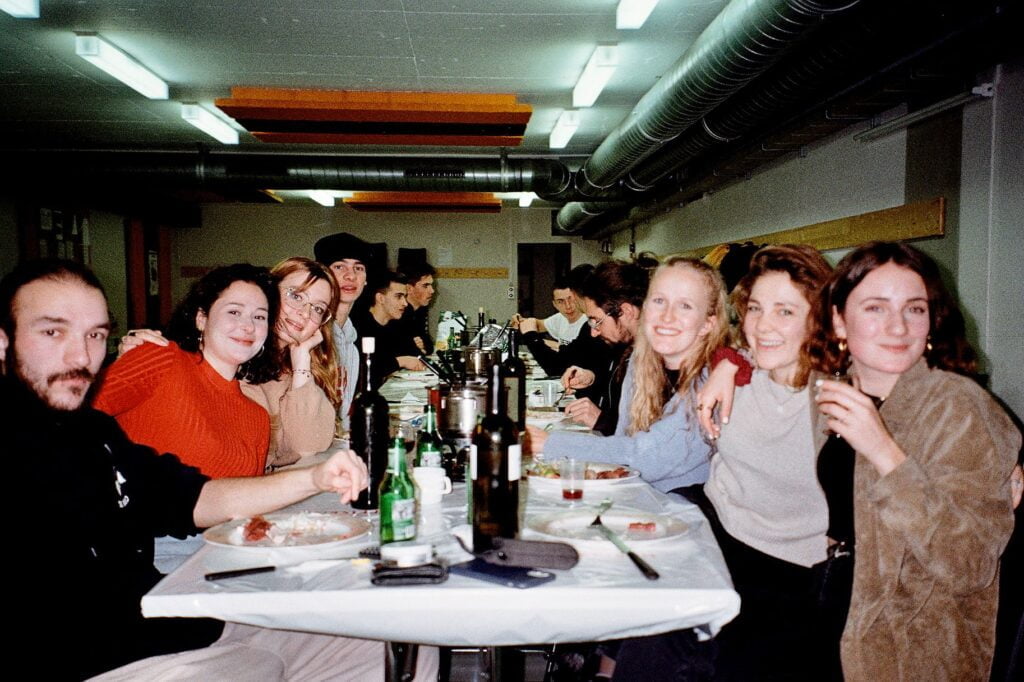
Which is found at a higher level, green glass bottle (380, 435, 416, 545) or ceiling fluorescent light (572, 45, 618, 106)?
ceiling fluorescent light (572, 45, 618, 106)

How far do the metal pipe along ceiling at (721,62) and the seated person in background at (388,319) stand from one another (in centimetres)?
237

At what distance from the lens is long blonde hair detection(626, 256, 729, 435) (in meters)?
2.29

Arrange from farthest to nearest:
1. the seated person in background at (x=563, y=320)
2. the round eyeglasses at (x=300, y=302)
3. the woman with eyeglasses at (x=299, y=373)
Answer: the seated person in background at (x=563, y=320)
the round eyeglasses at (x=300, y=302)
the woman with eyeglasses at (x=299, y=373)

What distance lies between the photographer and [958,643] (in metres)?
1.39

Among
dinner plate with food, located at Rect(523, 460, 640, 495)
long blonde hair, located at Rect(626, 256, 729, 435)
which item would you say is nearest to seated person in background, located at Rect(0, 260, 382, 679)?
dinner plate with food, located at Rect(523, 460, 640, 495)

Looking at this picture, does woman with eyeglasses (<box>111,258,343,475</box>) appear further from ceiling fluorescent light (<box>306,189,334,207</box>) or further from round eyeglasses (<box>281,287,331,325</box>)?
ceiling fluorescent light (<box>306,189,334,207</box>)

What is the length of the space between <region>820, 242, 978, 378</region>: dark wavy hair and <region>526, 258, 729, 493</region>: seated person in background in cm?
61

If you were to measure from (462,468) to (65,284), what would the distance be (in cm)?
115

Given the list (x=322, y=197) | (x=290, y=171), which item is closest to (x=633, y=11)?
(x=290, y=171)

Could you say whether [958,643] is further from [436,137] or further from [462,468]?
[436,137]

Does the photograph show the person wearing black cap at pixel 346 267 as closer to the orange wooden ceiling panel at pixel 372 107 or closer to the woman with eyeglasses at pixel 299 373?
the woman with eyeglasses at pixel 299 373

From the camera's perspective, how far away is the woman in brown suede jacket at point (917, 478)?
1.34 metres

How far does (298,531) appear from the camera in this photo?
155 cm

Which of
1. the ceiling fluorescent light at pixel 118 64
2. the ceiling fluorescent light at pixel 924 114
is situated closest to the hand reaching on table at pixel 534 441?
the ceiling fluorescent light at pixel 924 114
